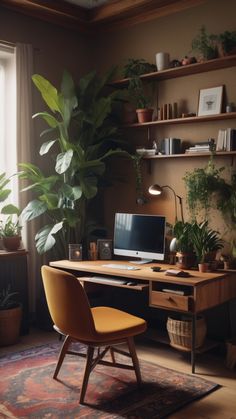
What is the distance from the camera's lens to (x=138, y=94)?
4.22 meters

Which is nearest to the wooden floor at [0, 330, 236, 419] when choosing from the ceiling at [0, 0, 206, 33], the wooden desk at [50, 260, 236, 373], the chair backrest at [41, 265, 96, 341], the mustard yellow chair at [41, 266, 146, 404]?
the wooden desk at [50, 260, 236, 373]

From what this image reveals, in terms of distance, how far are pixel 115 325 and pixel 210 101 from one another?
196 centimetres

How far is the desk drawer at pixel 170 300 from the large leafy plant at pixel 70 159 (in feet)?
3.23

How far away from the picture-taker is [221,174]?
3.80m

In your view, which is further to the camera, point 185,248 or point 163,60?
point 163,60

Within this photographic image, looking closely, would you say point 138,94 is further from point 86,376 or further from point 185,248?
point 86,376

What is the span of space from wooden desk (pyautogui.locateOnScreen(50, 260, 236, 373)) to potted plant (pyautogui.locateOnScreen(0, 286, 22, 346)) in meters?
0.65

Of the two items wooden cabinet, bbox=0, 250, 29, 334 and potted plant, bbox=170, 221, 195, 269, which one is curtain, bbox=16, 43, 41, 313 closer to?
wooden cabinet, bbox=0, 250, 29, 334

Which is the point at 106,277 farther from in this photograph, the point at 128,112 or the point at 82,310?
the point at 128,112

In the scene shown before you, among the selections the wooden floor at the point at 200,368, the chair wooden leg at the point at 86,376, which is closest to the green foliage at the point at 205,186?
the wooden floor at the point at 200,368

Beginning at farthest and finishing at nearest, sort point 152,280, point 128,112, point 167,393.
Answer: point 128,112
point 152,280
point 167,393

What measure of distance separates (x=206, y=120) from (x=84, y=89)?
45.9 inches

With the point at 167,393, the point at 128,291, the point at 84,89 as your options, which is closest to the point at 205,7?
the point at 84,89

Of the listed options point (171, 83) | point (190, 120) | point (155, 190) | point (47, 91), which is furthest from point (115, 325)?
point (171, 83)
